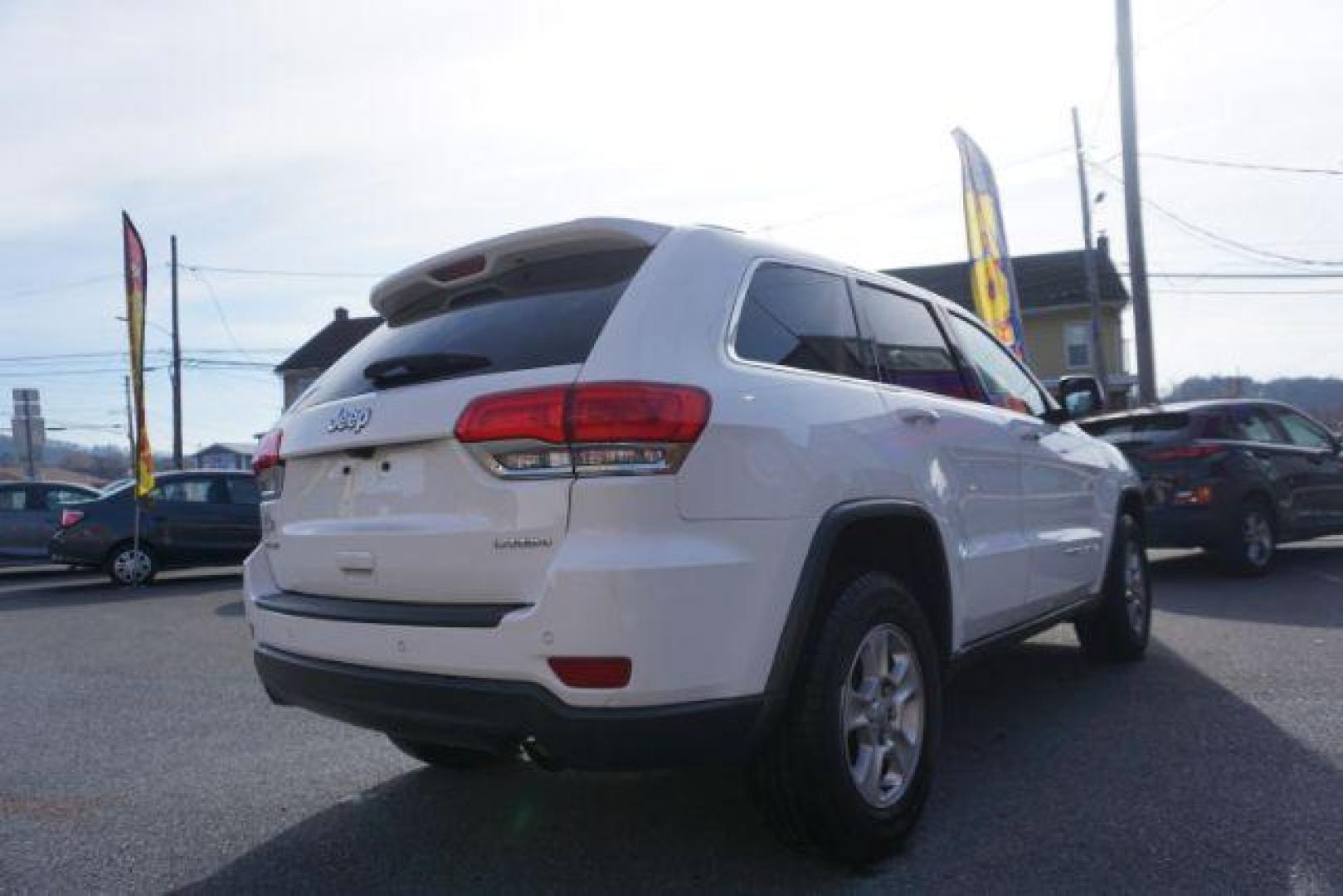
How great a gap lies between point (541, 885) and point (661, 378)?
4.92 feet

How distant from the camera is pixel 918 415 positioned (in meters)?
3.57

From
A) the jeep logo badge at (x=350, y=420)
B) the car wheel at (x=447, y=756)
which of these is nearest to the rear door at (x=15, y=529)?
the car wheel at (x=447, y=756)

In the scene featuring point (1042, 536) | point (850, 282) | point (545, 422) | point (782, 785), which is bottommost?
point (782, 785)

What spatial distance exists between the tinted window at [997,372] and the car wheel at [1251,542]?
15.0ft

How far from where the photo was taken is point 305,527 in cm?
326

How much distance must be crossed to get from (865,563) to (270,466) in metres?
2.00

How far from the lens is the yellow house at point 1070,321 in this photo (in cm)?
3306

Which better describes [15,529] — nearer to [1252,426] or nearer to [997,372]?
[997,372]

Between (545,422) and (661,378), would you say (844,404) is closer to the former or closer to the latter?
(661,378)

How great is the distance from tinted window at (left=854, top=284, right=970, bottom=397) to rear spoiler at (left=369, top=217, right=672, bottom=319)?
102cm

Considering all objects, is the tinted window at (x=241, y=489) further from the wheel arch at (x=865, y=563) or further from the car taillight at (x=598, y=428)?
the car taillight at (x=598, y=428)

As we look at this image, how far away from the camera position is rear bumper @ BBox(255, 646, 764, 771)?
2539mm

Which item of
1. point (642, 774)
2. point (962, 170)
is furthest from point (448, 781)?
point (962, 170)

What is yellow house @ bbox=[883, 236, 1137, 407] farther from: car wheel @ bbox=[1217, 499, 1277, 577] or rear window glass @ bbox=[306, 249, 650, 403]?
rear window glass @ bbox=[306, 249, 650, 403]
